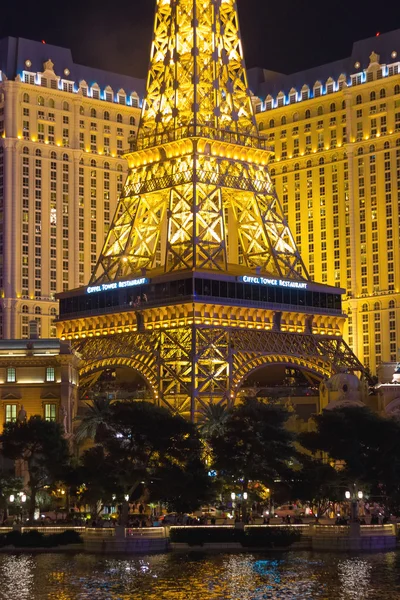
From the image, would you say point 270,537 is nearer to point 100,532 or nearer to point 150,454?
point 150,454

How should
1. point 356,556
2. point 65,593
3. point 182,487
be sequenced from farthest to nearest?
point 182,487 < point 356,556 < point 65,593

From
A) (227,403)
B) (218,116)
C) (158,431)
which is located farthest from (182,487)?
(218,116)

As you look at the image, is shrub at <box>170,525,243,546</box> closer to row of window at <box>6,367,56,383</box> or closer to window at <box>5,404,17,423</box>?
window at <box>5,404,17,423</box>

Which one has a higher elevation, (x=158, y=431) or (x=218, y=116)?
(x=218, y=116)

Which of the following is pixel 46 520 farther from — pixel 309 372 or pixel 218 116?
pixel 218 116

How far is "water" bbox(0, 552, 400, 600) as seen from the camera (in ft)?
339

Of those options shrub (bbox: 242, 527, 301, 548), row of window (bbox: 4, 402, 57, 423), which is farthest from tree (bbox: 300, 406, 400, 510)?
row of window (bbox: 4, 402, 57, 423)

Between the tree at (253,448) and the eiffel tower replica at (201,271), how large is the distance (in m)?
36.1

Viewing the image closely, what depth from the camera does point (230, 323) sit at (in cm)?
18788

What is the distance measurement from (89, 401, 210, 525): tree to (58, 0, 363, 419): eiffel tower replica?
41.7 meters

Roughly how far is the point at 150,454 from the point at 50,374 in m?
49.7

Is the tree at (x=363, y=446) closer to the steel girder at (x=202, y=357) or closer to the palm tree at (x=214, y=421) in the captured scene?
the palm tree at (x=214, y=421)

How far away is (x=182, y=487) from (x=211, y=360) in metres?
50.4

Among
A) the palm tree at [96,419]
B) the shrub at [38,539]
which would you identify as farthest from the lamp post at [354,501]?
the shrub at [38,539]
